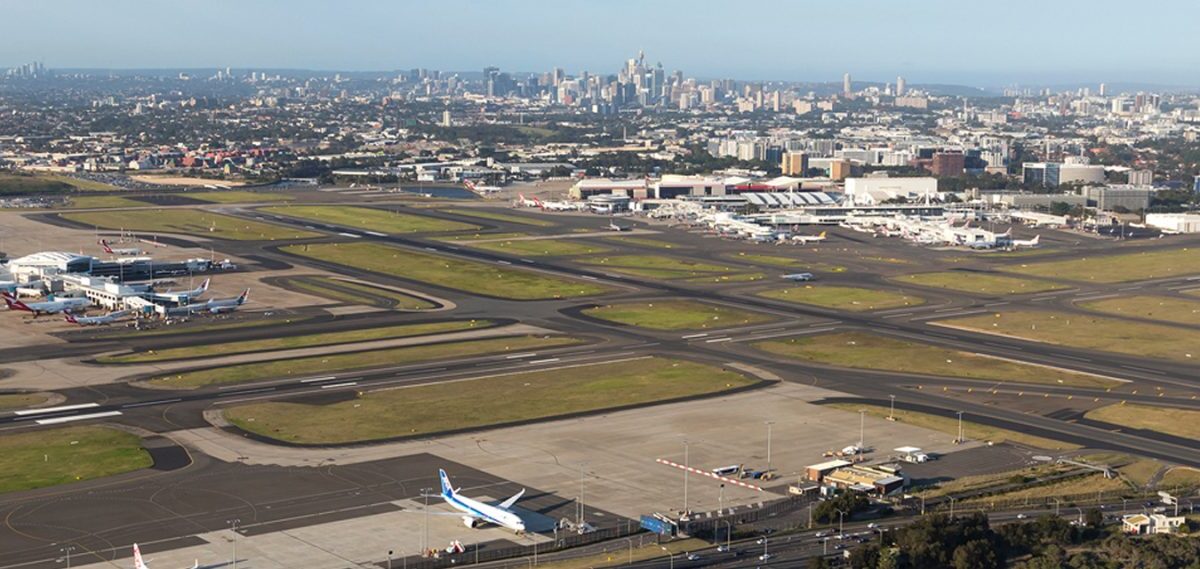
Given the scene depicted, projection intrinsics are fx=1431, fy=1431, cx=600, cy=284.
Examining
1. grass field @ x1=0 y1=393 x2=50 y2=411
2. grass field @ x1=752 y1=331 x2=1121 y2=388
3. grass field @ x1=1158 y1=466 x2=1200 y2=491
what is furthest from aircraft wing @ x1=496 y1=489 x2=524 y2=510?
grass field @ x1=752 y1=331 x2=1121 y2=388

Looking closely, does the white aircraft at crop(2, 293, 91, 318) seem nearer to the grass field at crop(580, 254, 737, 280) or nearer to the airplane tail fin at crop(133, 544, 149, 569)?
the grass field at crop(580, 254, 737, 280)

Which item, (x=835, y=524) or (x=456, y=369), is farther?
(x=456, y=369)

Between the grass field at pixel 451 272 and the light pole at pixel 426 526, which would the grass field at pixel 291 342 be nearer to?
the grass field at pixel 451 272

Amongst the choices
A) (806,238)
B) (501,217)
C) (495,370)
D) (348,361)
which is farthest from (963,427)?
(501,217)

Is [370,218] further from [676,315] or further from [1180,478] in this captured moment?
[1180,478]

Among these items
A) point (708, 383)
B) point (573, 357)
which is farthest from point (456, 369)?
point (708, 383)

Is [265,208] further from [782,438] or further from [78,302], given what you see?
[782,438]
